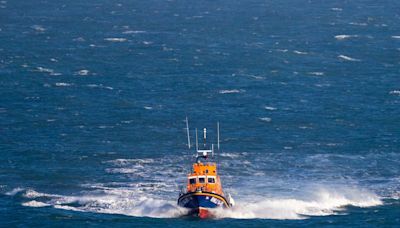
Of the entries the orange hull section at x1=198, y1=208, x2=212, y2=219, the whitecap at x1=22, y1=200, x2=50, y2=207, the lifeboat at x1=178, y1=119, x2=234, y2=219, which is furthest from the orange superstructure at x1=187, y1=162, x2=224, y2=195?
the whitecap at x1=22, y1=200, x2=50, y2=207

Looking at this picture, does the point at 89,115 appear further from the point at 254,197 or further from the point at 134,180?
the point at 254,197

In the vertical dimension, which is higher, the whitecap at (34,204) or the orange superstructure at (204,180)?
the orange superstructure at (204,180)

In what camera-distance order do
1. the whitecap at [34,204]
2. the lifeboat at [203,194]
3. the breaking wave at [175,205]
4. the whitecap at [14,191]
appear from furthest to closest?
1. the whitecap at [14,191]
2. the whitecap at [34,204]
3. the breaking wave at [175,205]
4. the lifeboat at [203,194]

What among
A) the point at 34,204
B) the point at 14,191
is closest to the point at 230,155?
the point at 14,191

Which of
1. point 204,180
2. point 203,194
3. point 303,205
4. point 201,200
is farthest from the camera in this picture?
point 303,205

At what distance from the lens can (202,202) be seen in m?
143

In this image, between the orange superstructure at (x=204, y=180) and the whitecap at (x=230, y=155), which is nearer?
the orange superstructure at (x=204, y=180)

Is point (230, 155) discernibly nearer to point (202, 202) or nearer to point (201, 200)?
point (202, 202)

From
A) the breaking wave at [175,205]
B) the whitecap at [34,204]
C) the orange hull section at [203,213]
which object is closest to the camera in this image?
the orange hull section at [203,213]

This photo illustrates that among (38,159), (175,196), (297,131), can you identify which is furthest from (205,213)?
(297,131)

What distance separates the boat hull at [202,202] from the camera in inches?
5615

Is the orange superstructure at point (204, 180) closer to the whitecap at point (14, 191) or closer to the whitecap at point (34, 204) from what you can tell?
the whitecap at point (34, 204)

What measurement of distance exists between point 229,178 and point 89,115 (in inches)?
1592

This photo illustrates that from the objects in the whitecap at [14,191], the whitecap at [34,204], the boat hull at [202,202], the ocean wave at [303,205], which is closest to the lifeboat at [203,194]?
the boat hull at [202,202]
